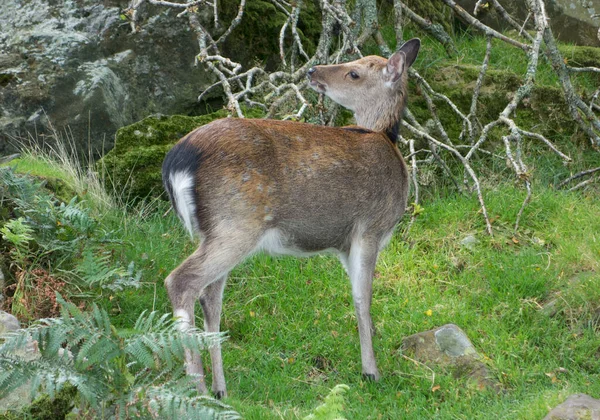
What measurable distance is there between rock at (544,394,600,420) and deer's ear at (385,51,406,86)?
Answer: 2.97 metres

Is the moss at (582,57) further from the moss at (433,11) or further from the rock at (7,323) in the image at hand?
the rock at (7,323)

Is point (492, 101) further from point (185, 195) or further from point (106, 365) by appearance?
point (106, 365)

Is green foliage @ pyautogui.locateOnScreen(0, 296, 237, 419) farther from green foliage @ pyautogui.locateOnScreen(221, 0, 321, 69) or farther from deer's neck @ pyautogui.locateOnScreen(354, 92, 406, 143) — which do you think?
green foliage @ pyautogui.locateOnScreen(221, 0, 321, 69)

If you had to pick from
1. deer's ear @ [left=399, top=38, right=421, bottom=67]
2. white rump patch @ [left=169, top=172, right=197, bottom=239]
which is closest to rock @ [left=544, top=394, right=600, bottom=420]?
white rump patch @ [left=169, top=172, right=197, bottom=239]

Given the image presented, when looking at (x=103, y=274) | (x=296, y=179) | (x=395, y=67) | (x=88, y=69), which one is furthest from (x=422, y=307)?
(x=88, y=69)

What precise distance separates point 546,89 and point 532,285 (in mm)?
3089

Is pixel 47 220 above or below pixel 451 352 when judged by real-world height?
above

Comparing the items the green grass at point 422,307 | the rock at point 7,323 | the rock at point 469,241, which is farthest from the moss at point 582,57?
the rock at point 7,323

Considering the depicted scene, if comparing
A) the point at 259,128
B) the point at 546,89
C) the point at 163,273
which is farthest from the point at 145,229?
the point at 546,89

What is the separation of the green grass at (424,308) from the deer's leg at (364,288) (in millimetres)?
172

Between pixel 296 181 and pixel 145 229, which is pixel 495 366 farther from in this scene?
pixel 145 229

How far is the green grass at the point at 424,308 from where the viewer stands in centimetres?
547

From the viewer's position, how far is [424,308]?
6430mm

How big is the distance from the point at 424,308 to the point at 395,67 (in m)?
1.84
